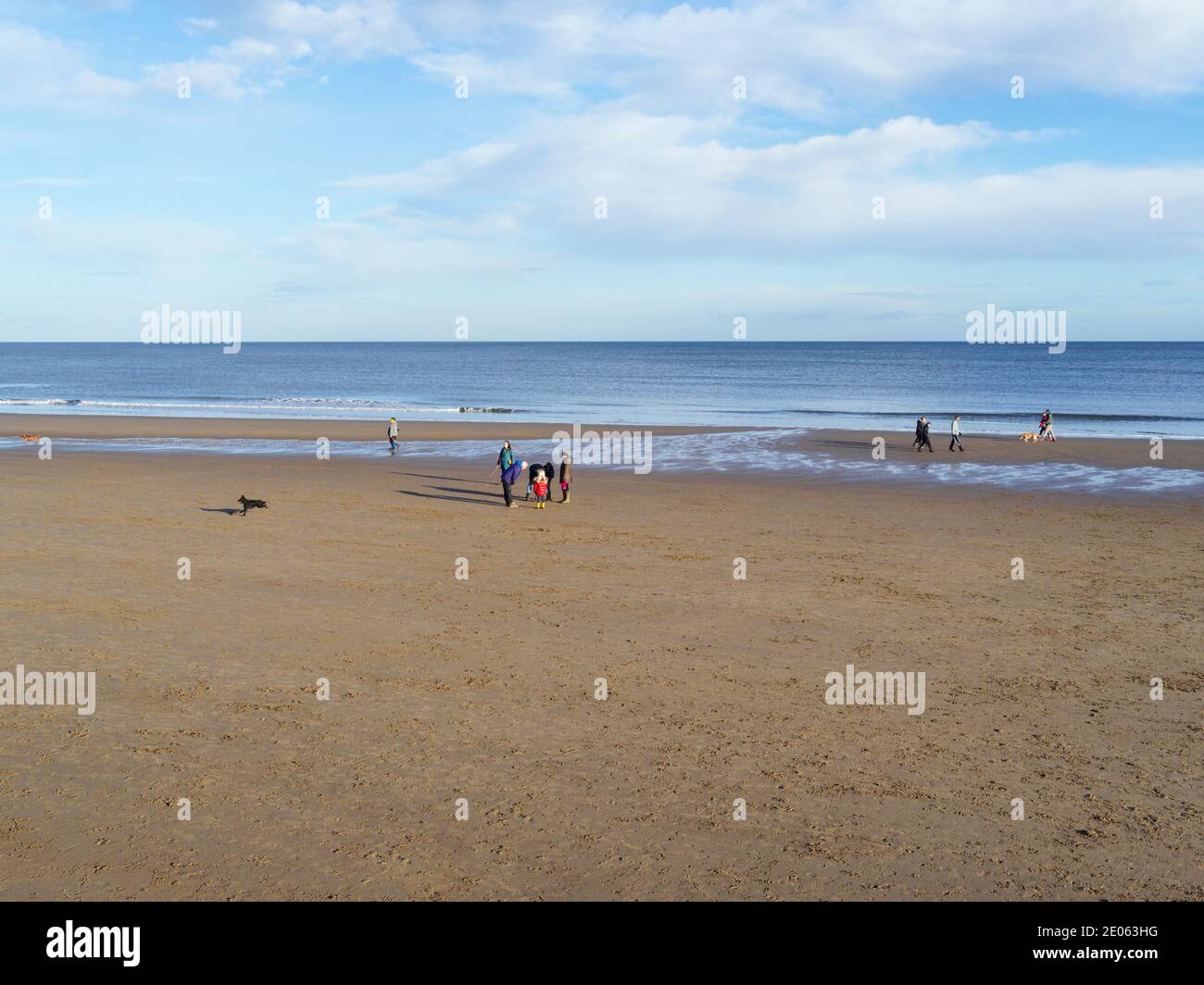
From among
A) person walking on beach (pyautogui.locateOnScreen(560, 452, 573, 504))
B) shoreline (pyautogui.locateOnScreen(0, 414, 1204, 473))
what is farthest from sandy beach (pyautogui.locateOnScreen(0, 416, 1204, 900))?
shoreline (pyautogui.locateOnScreen(0, 414, 1204, 473))

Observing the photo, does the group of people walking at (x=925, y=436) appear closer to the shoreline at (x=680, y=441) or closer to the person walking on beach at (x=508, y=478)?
the shoreline at (x=680, y=441)

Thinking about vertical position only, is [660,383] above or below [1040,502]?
above

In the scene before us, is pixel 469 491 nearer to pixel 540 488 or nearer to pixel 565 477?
pixel 565 477

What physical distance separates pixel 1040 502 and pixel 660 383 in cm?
7932

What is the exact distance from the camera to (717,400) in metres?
79.8

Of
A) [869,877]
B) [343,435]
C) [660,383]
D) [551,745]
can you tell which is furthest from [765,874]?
[660,383]

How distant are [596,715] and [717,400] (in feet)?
229

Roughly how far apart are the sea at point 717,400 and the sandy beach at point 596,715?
623 inches

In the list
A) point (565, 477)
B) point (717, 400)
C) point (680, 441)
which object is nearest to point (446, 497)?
point (565, 477)

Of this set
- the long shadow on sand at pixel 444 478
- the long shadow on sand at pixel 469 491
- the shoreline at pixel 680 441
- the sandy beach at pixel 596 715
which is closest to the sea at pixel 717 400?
the shoreline at pixel 680 441

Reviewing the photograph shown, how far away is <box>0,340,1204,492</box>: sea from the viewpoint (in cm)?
4038

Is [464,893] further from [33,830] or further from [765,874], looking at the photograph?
[33,830]

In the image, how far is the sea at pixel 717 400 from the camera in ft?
132
